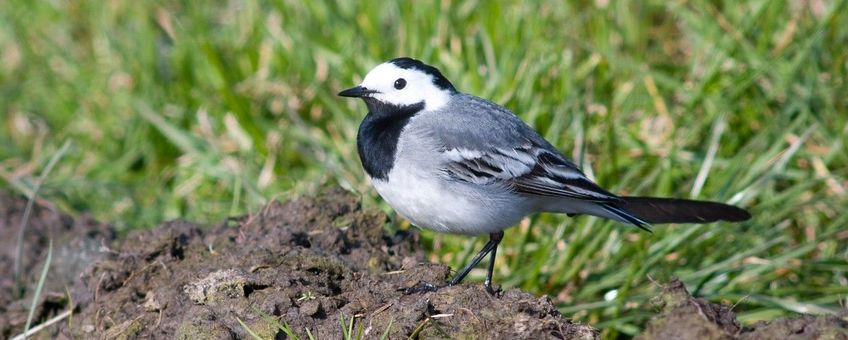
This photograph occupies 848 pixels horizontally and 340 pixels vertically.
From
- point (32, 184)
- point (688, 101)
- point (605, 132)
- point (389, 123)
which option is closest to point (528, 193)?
point (389, 123)

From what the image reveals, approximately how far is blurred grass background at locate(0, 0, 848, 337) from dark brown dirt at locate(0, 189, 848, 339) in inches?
33.3

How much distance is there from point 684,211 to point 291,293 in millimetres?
1674

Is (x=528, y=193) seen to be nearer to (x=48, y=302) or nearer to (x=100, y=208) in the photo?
(x=48, y=302)

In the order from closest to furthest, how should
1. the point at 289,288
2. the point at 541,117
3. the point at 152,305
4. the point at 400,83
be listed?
the point at 289,288, the point at 152,305, the point at 400,83, the point at 541,117

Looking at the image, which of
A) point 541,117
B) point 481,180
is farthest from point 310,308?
point 541,117

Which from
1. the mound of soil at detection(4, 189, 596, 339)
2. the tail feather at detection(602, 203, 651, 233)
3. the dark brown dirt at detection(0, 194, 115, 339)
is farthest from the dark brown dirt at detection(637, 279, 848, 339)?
the dark brown dirt at detection(0, 194, 115, 339)

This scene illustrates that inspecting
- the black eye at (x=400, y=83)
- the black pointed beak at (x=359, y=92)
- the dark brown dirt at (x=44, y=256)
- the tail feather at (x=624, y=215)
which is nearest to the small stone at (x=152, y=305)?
the dark brown dirt at (x=44, y=256)

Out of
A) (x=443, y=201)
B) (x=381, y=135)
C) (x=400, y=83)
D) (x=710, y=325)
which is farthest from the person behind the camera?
(x=400, y=83)

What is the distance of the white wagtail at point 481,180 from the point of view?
407 centimetres

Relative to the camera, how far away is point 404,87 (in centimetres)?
450

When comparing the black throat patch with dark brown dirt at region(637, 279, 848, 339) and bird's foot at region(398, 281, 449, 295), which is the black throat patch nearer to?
bird's foot at region(398, 281, 449, 295)

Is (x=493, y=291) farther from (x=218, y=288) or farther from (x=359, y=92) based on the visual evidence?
(x=359, y=92)

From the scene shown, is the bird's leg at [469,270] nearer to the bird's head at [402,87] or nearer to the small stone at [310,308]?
the small stone at [310,308]

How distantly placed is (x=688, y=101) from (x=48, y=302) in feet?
10.9
